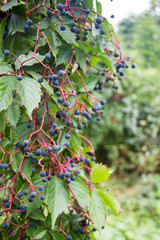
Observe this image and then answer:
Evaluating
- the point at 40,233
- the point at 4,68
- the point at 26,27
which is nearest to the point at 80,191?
the point at 40,233

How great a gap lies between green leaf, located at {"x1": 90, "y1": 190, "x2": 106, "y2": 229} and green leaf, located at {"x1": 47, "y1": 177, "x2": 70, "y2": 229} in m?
0.13

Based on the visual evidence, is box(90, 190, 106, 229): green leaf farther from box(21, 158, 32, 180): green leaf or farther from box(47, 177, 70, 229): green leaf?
box(21, 158, 32, 180): green leaf

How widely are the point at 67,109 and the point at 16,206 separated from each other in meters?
0.42

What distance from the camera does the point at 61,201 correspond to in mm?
852

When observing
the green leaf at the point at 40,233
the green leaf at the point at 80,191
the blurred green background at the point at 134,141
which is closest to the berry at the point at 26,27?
the green leaf at the point at 80,191

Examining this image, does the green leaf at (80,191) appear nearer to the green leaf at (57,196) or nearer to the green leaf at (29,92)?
the green leaf at (57,196)

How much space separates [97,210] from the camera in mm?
944

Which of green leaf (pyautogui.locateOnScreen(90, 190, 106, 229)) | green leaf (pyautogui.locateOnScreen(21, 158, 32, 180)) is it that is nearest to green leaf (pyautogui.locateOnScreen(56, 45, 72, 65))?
green leaf (pyautogui.locateOnScreen(21, 158, 32, 180))

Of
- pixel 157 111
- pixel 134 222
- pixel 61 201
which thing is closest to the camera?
pixel 61 201

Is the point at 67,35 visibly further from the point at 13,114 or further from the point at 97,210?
the point at 97,210

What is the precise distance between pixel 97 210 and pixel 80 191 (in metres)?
0.11

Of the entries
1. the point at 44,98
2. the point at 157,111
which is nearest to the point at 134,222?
the point at 157,111

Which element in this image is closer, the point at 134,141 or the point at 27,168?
the point at 27,168

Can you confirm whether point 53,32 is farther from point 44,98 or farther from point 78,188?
point 78,188
